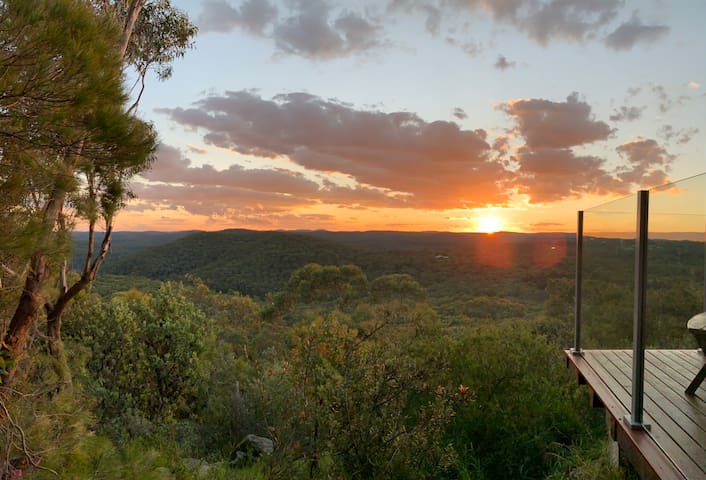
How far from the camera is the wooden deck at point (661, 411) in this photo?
2.31 meters

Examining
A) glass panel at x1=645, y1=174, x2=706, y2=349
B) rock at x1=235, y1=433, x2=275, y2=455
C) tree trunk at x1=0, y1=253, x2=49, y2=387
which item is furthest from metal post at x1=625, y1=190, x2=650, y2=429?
tree trunk at x1=0, y1=253, x2=49, y2=387

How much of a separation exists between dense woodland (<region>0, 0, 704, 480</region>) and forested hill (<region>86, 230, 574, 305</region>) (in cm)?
542

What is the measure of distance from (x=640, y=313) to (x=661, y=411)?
573 mm

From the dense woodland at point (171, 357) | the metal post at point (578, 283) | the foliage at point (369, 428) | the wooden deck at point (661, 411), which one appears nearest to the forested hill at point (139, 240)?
the dense woodland at point (171, 357)

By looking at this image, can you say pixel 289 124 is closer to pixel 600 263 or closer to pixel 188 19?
pixel 188 19

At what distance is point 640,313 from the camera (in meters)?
2.79

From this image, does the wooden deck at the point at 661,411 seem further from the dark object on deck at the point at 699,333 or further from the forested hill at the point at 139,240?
the forested hill at the point at 139,240

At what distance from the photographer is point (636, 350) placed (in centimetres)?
280

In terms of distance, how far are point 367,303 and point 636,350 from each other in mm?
14800

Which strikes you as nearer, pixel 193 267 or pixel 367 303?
pixel 367 303

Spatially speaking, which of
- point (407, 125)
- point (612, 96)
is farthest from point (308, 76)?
point (612, 96)

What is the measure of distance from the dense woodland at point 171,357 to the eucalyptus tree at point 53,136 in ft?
0.04

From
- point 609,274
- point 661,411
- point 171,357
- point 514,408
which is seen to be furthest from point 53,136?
point 171,357

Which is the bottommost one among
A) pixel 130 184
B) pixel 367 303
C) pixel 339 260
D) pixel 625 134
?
pixel 367 303
